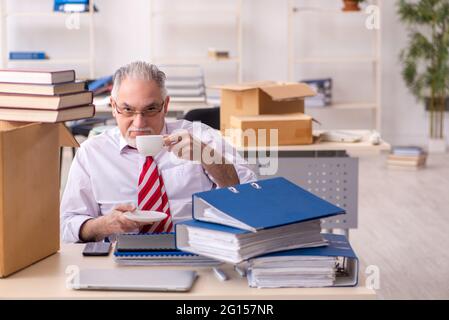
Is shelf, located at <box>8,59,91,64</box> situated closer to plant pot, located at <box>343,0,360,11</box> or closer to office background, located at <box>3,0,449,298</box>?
office background, located at <box>3,0,449,298</box>

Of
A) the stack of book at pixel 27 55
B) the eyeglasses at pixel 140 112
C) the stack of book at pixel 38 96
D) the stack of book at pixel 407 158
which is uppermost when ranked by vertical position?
the stack of book at pixel 27 55

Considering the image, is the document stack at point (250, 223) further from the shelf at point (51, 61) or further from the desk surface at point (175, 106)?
the shelf at point (51, 61)

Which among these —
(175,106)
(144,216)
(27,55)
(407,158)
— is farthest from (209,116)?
(27,55)

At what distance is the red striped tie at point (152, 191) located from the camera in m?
2.49

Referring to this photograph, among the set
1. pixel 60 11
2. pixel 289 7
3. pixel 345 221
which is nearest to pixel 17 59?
pixel 60 11

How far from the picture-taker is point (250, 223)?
1.76 meters

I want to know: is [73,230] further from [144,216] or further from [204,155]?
[204,155]

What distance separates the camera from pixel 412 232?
4.91 meters

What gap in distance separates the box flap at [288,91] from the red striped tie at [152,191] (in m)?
1.41

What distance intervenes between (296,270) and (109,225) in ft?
2.28

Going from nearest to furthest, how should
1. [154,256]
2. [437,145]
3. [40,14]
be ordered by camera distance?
[154,256] → [40,14] → [437,145]

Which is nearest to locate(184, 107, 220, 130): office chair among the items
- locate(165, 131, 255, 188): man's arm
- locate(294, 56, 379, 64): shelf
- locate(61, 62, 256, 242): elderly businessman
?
locate(61, 62, 256, 242): elderly businessman

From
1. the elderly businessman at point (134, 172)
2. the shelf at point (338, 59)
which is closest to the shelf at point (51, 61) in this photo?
the shelf at point (338, 59)
